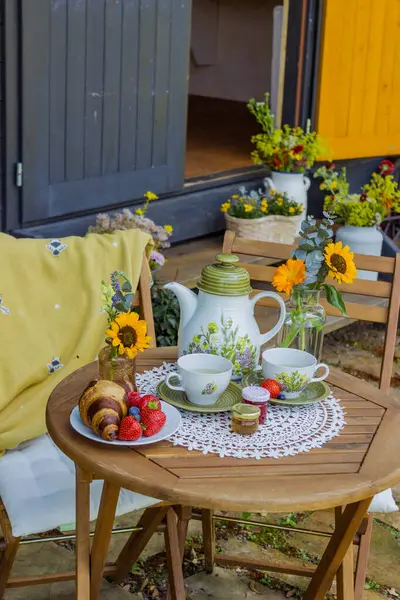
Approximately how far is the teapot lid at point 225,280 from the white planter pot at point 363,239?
3.03 meters

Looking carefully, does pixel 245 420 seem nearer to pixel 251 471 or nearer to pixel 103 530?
pixel 251 471

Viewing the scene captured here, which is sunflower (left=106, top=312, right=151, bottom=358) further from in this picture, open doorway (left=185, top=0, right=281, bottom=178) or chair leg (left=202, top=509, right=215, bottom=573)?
open doorway (left=185, top=0, right=281, bottom=178)

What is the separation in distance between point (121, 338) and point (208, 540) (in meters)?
1.09

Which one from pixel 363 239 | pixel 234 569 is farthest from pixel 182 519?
pixel 363 239

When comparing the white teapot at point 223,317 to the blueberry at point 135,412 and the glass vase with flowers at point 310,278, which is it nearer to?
the glass vase with flowers at point 310,278

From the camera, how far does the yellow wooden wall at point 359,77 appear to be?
5.50 m

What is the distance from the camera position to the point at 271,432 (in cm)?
193

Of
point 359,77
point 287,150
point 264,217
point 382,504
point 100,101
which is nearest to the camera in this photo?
point 382,504

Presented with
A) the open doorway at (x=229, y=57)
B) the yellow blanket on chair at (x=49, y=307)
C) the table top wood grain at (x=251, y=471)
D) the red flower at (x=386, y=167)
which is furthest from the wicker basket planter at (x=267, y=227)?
the open doorway at (x=229, y=57)

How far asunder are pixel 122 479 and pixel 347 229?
141 inches

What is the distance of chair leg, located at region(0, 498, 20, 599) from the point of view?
223cm

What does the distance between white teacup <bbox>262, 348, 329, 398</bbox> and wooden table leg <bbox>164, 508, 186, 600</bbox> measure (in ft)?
1.92

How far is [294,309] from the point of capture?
215 centimetres

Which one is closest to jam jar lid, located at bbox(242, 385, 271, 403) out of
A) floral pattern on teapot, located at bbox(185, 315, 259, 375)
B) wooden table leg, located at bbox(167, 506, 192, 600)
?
floral pattern on teapot, located at bbox(185, 315, 259, 375)
